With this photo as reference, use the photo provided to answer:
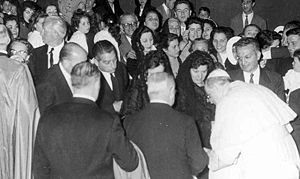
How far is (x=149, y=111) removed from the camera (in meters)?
3.76

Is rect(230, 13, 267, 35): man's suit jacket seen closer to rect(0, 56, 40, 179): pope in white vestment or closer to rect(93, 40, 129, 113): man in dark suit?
rect(93, 40, 129, 113): man in dark suit

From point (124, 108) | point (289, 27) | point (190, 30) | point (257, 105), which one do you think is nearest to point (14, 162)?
point (124, 108)

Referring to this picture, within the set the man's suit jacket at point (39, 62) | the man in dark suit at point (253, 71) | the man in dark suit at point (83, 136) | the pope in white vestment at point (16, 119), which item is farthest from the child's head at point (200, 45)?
the man in dark suit at point (83, 136)

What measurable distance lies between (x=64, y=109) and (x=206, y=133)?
1647mm

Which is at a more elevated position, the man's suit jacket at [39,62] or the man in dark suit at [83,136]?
the man's suit jacket at [39,62]

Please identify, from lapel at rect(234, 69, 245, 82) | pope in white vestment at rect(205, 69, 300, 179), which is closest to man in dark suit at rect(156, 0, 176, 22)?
lapel at rect(234, 69, 245, 82)

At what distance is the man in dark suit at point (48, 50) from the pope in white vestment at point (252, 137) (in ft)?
7.51

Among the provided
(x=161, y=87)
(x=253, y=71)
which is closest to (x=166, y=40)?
(x=253, y=71)

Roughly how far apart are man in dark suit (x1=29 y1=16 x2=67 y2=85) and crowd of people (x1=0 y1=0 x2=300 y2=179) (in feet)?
0.04

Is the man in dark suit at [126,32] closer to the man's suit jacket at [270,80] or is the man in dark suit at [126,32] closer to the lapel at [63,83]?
the man's suit jacket at [270,80]

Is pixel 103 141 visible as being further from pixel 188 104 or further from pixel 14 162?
pixel 188 104

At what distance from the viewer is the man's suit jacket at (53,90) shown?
4593 millimetres

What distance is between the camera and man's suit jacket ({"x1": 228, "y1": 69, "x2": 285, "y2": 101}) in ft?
17.3

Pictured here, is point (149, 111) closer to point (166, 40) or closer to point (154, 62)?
point (154, 62)
